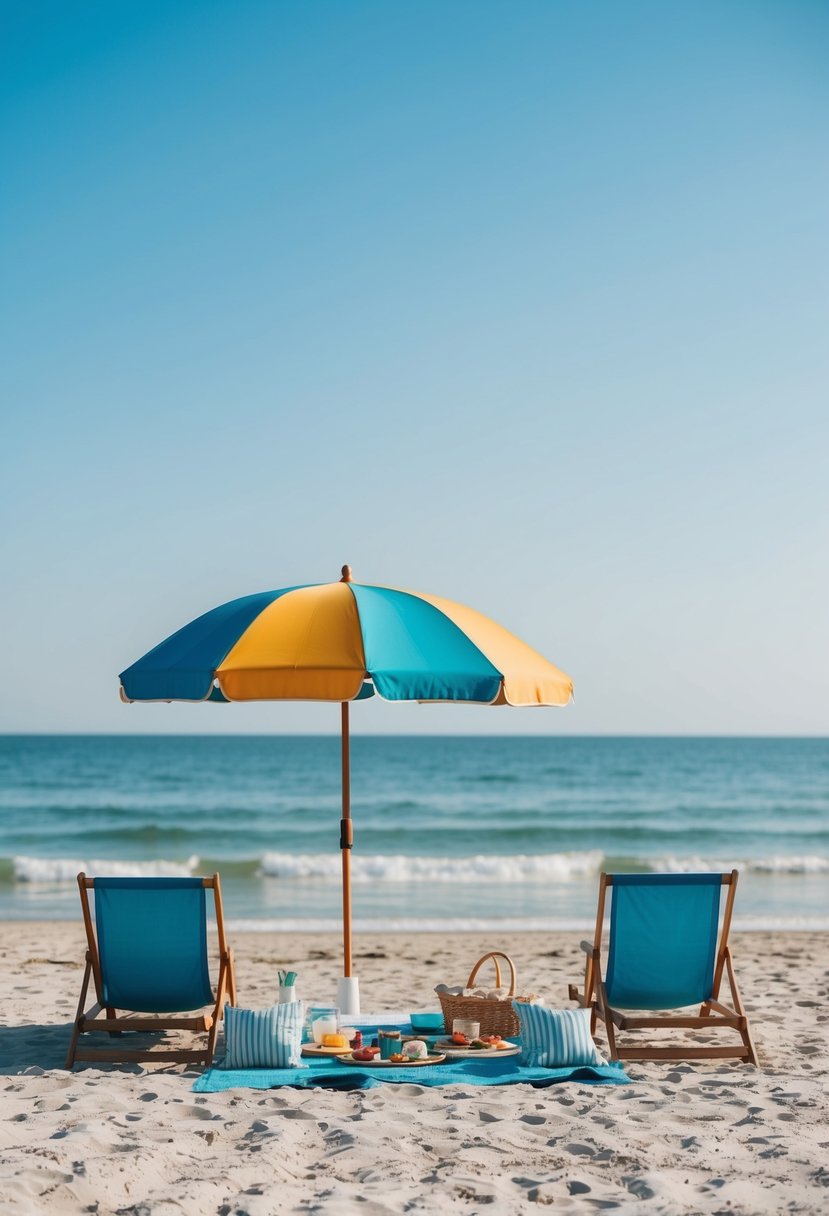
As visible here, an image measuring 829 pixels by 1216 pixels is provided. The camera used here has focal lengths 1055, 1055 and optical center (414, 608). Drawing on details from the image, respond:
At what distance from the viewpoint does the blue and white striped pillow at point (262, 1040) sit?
4246 mm

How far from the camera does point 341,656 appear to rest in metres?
4.08

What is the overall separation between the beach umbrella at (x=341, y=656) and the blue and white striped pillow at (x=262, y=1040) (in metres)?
1.29

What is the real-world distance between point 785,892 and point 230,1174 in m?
11.0

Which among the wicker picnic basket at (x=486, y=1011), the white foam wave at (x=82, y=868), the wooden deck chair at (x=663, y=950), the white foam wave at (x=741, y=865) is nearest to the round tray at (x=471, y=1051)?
the wicker picnic basket at (x=486, y=1011)

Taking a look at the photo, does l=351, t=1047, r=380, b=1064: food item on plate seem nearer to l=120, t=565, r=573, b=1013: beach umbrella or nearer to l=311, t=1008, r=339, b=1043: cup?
l=311, t=1008, r=339, b=1043: cup

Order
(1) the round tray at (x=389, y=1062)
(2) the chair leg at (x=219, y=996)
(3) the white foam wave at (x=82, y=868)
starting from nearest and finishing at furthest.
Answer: (1) the round tray at (x=389, y=1062)
(2) the chair leg at (x=219, y=996)
(3) the white foam wave at (x=82, y=868)

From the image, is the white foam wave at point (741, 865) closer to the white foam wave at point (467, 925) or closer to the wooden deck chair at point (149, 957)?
the white foam wave at point (467, 925)

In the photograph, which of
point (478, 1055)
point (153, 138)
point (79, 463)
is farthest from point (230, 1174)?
point (79, 463)

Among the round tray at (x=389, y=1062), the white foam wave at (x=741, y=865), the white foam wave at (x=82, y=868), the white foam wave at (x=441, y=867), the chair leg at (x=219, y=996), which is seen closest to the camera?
the round tray at (x=389, y=1062)

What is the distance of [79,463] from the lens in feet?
41.8

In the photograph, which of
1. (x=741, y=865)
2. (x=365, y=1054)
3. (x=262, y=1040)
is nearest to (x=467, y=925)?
(x=365, y=1054)

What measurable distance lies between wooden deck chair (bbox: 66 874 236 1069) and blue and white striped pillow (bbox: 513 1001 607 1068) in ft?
4.31

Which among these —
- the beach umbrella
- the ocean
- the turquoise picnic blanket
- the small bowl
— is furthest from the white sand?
the ocean

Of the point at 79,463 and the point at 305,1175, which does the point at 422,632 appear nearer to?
the point at 305,1175
